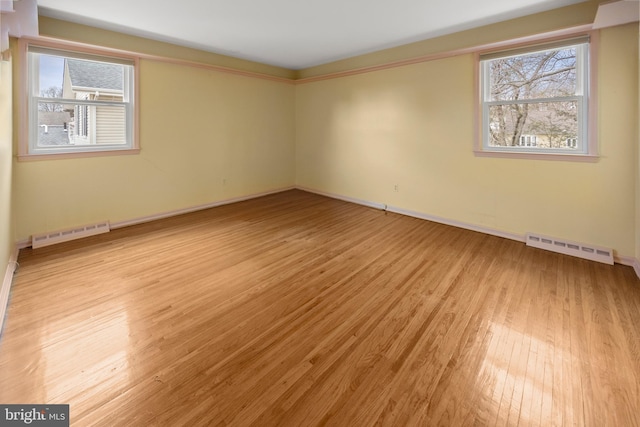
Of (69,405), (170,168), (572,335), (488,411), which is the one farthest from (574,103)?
(170,168)

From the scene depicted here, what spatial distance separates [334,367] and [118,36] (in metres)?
4.84

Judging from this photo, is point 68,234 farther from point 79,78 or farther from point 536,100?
point 536,100

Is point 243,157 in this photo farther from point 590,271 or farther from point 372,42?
point 590,271

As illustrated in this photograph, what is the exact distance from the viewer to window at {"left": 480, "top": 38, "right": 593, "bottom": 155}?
3.35 m

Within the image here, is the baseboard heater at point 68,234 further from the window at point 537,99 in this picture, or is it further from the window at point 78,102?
the window at point 537,99

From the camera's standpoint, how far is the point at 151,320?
2.17 m

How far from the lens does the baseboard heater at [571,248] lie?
3225 mm

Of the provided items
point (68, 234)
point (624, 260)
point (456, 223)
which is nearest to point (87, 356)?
point (68, 234)

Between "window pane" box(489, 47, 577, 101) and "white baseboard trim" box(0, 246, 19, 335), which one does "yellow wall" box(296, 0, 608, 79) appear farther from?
"white baseboard trim" box(0, 246, 19, 335)

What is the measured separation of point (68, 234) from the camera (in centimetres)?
379

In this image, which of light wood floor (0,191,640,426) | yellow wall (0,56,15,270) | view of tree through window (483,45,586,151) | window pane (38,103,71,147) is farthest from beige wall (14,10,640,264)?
yellow wall (0,56,15,270)

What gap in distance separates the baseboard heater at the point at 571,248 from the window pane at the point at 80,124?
558 centimetres

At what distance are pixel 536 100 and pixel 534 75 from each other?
325 millimetres

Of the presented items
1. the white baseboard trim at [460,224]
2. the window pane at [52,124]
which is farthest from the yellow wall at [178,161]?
the white baseboard trim at [460,224]
